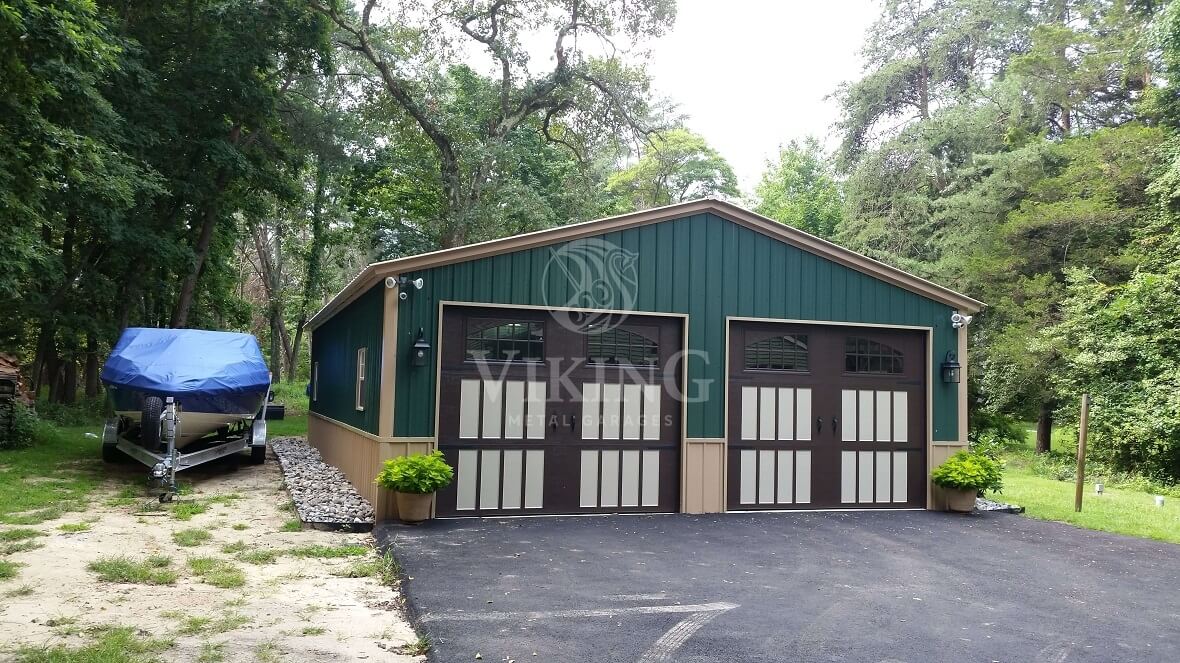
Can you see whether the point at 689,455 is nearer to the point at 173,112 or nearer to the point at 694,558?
the point at 694,558

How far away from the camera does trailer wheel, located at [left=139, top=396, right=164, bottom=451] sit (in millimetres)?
9711

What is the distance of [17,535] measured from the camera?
680cm

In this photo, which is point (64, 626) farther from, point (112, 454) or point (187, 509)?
point (112, 454)

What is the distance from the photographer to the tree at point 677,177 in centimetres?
3184

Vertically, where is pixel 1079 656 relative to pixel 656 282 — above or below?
below

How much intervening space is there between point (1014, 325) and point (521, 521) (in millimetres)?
13911

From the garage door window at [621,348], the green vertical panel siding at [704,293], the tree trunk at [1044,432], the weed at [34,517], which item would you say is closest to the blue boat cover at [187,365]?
the weed at [34,517]

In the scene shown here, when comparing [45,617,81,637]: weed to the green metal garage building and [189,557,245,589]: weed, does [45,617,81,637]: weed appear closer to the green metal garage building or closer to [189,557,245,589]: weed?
[189,557,245,589]: weed

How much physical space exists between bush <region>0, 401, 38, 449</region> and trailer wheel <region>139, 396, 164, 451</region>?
4361 millimetres

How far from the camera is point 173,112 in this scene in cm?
1529

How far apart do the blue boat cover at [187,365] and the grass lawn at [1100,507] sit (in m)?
10.1

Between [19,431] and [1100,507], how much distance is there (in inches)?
630

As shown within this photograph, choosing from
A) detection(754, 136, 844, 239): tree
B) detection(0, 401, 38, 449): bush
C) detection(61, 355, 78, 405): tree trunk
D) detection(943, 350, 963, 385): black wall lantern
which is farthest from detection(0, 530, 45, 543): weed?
detection(754, 136, 844, 239): tree

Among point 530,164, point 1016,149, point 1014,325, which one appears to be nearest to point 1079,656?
point 1014,325
